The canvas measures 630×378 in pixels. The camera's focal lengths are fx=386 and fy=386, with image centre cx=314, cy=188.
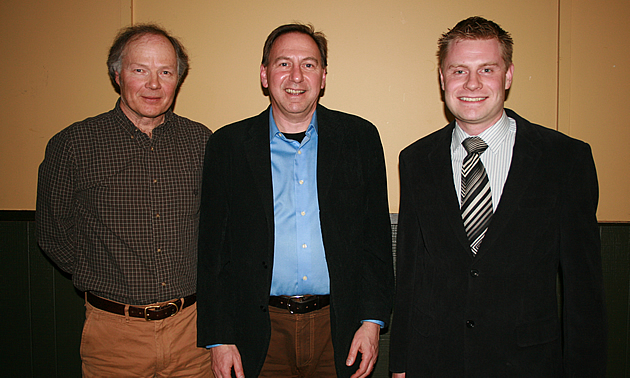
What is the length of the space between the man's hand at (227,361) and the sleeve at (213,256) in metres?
0.05

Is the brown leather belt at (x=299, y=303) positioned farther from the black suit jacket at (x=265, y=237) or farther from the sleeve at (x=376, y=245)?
the sleeve at (x=376, y=245)

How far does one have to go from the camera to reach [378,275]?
192 cm

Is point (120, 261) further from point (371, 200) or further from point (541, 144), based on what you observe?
point (541, 144)

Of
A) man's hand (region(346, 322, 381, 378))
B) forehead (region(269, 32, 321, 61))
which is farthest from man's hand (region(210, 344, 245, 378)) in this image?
forehead (region(269, 32, 321, 61))

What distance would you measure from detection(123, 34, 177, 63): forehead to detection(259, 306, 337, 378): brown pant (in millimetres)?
1473

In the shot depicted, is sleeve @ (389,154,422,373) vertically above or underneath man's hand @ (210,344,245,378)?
above

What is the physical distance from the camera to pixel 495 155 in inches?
68.3

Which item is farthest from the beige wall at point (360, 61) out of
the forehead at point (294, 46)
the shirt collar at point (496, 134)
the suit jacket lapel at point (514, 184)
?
the suit jacket lapel at point (514, 184)

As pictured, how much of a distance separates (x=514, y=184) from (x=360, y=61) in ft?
5.04

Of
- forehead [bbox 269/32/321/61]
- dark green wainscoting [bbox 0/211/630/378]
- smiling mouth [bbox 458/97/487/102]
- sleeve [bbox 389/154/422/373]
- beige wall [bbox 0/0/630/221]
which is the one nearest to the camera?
smiling mouth [bbox 458/97/487/102]

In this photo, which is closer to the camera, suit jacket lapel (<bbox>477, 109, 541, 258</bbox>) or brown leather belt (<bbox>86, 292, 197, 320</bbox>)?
suit jacket lapel (<bbox>477, 109, 541, 258</bbox>)

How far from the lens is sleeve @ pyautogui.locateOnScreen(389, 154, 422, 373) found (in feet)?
5.94

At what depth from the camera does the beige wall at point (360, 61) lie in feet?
8.95

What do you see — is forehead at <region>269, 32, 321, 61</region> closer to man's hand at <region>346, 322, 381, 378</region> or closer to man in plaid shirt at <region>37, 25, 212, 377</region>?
man in plaid shirt at <region>37, 25, 212, 377</region>
